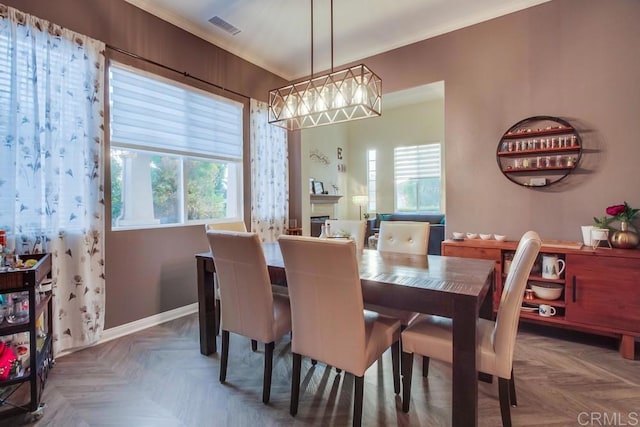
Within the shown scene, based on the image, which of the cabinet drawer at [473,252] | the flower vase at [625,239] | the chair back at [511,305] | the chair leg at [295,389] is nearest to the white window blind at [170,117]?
the chair leg at [295,389]

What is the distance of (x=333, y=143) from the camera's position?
741 centimetres

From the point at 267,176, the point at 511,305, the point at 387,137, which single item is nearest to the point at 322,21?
the point at 267,176

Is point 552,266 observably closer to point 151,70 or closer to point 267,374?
point 267,374

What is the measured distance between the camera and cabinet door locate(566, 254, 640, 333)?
90.0 inches

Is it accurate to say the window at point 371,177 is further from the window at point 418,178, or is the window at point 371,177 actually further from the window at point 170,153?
the window at point 170,153

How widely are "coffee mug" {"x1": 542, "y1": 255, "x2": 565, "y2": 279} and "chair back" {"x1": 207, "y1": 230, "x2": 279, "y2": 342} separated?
2338 mm

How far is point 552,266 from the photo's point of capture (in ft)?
8.52

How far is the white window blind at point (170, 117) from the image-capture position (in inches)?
110

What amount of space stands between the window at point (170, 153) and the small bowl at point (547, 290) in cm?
326

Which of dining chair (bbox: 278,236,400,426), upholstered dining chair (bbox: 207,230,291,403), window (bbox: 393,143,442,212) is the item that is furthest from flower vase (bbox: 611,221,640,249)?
window (bbox: 393,143,442,212)

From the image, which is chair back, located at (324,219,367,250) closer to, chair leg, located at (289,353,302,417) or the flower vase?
chair leg, located at (289,353,302,417)

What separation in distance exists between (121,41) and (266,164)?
198cm

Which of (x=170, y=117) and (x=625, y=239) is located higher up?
(x=170, y=117)

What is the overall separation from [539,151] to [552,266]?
1.07 metres
